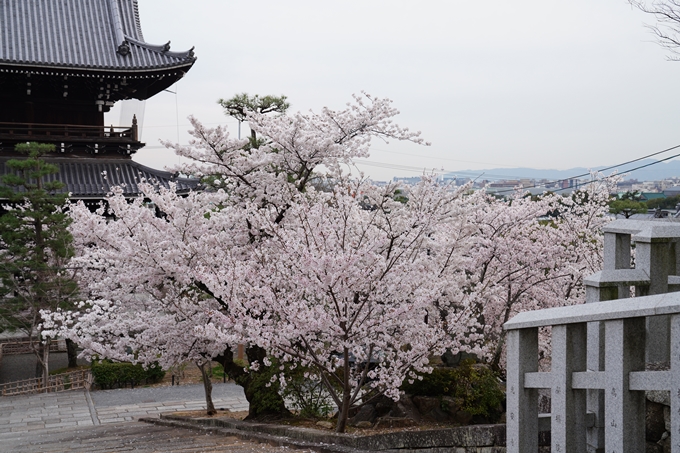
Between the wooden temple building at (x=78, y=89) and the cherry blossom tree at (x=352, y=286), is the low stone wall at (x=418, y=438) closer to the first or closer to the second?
the cherry blossom tree at (x=352, y=286)

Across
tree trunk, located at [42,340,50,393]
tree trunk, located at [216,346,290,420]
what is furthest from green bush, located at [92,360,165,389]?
tree trunk, located at [216,346,290,420]

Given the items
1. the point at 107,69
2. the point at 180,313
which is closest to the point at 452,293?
the point at 180,313

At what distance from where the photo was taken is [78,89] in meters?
22.4

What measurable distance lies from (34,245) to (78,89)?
5.49m

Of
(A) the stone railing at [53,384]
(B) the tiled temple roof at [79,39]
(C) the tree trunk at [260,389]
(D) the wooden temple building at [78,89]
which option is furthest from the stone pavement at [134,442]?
(B) the tiled temple roof at [79,39]

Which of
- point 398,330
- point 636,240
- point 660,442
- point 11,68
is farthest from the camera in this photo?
point 11,68

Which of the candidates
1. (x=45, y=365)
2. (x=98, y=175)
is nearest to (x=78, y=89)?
(x=98, y=175)

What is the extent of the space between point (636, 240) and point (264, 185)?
6674 mm

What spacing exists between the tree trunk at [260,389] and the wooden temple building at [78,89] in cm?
1201

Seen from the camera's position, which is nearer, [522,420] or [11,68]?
[522,420]

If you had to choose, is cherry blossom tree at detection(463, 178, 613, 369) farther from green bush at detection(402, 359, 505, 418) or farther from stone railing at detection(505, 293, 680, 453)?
stone railing at detection(505, 293, 680, 453)

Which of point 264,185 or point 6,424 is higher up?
point 264,185

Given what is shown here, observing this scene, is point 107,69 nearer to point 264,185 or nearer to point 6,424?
point 6,424

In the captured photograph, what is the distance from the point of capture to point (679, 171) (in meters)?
104
